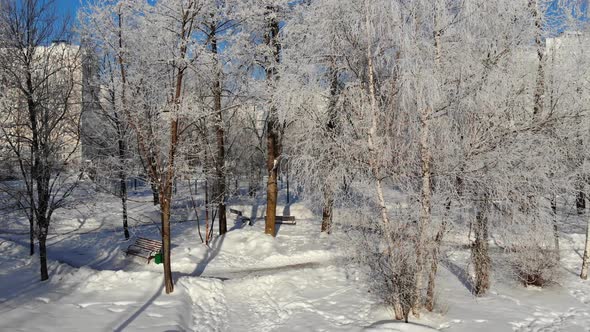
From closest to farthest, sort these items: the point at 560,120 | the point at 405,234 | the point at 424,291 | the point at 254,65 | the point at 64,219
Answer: the point at 405,234, the point at 560,120, the point at 424,291, the point at 254,65, the point at 64,219

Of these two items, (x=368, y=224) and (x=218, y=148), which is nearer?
(x=368, y=224)

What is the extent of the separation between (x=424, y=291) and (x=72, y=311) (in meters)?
7.06

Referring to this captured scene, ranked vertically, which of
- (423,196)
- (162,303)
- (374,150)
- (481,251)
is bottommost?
(162,303)

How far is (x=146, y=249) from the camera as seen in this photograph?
1324cm

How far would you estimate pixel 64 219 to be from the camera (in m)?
19.8

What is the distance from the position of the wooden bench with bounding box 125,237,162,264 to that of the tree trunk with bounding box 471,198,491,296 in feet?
29.8

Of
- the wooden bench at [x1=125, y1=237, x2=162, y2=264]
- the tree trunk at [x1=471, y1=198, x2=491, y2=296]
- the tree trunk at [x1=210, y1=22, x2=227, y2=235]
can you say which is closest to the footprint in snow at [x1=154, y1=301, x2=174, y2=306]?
the wooden bench at [x1=125, y1=237, x2=162, y2=264]

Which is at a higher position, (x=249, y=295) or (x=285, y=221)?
(x=285, y=221)

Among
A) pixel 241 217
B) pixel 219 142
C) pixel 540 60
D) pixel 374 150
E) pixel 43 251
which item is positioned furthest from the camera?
pixel 241 217

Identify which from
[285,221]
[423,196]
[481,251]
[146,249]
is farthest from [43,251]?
[481,251]

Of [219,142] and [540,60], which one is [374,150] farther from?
[219,142]

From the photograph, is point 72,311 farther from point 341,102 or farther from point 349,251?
point 341,102

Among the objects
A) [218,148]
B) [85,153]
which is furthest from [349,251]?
[85,153]

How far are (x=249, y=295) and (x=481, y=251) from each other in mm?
5340
